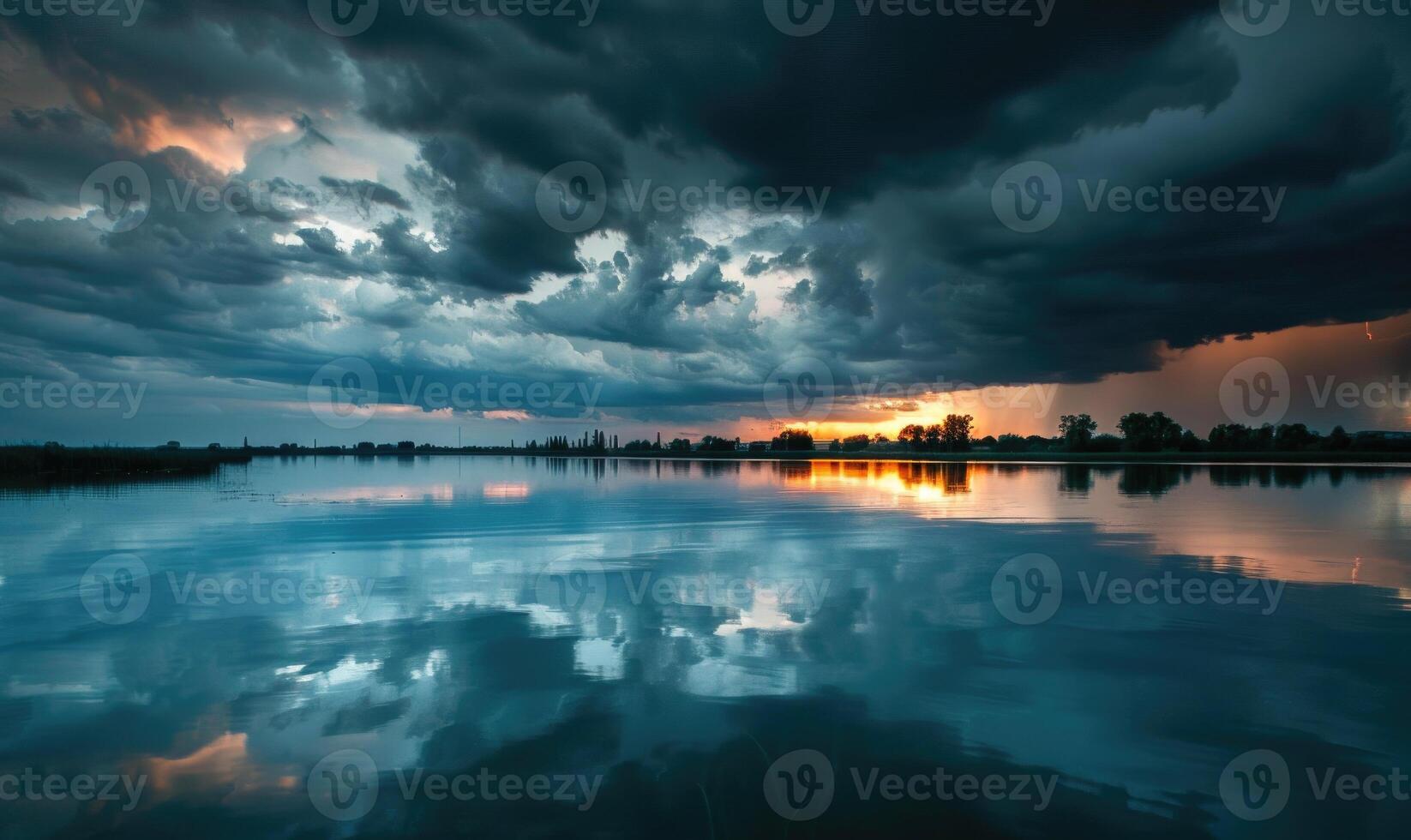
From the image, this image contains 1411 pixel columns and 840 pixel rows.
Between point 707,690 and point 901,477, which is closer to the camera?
point 707,690

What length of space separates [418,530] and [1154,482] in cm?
6923

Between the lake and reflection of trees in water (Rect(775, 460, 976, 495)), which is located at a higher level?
reflection of trees in water (Rect(775, 460, 976, 495))

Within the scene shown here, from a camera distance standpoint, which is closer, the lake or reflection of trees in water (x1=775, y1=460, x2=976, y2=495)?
the lake

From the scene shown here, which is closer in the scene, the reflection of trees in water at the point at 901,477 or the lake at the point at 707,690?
the lake at the point at 707,690

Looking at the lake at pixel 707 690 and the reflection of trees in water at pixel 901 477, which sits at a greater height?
the reflection of trees in water at pixel 901 477

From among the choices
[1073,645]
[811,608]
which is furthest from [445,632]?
[1073,645]

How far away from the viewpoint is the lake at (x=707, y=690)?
23.1 ft

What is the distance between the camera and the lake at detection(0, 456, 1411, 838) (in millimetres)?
7043

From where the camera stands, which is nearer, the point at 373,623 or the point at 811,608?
the point at 373,623

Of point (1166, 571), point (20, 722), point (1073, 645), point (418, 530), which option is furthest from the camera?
point (418, 530)

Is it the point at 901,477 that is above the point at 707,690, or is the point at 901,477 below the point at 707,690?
above

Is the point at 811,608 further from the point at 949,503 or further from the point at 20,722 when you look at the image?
the point at 949,503

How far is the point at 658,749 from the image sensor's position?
8148 millimetres

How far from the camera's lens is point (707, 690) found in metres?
10.0
